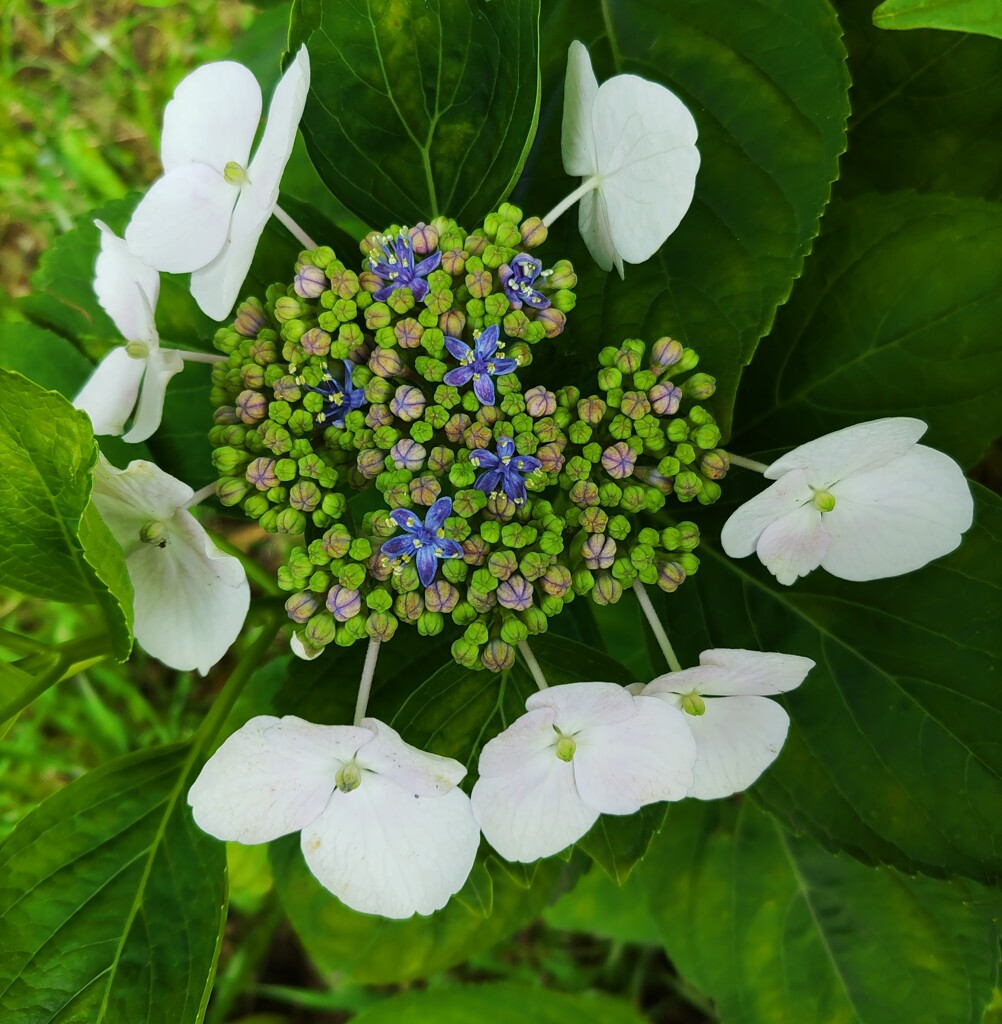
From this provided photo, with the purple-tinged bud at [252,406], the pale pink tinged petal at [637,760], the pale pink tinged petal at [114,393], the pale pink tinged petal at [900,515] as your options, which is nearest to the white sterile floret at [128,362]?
the pale pink tinged petal at [114,393]

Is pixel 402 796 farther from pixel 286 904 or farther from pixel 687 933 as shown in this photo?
pixel 687 933

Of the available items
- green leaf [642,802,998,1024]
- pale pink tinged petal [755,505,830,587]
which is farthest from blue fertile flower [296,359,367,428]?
green leaf [642,802,998,1024]

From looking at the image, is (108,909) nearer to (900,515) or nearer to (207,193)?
(207,193)

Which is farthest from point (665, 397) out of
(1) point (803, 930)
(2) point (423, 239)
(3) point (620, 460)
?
(1) point (803, 930)

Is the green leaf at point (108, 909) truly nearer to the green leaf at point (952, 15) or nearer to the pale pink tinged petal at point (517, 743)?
the pale pink tinged petal at point (517, 743)

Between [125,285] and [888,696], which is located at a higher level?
[125,285]

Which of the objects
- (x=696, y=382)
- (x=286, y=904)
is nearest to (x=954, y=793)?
(x=696, y=382)

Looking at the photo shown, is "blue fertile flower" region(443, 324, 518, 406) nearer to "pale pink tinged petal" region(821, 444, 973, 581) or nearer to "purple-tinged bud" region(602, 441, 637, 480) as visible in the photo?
"purple-tinged bud" region(602, 441, 637, 480)
